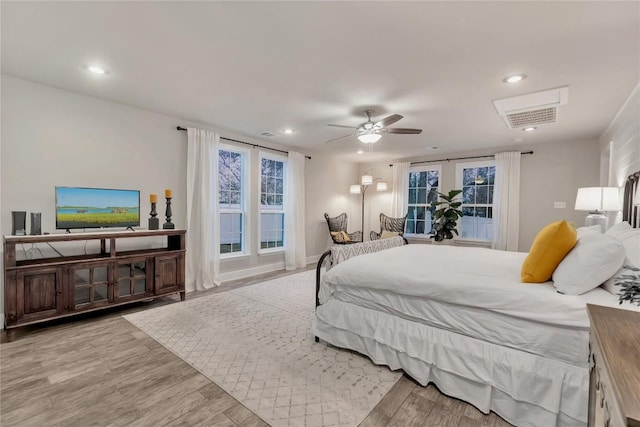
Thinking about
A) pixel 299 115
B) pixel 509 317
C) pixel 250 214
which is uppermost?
pixel 299 115

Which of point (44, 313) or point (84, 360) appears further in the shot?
point (44, 313)

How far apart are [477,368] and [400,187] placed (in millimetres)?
5532

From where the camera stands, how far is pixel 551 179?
5.29 meters

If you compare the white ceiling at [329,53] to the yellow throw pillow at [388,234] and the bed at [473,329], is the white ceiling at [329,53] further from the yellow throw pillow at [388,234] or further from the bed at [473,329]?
the yellow throw pillow at [388,234]

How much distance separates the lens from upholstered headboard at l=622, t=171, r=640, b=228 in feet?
8.48

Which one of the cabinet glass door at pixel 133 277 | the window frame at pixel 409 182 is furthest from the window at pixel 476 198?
the cabinet glass door at pixel 133 277

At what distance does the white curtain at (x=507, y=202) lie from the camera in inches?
218

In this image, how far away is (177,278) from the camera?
378 cm

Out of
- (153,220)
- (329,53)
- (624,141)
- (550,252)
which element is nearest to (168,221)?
(153,220)

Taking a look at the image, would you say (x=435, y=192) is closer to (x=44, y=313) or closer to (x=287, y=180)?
(x=287, y=180)

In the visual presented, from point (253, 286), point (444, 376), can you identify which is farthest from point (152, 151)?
point (444, 376)

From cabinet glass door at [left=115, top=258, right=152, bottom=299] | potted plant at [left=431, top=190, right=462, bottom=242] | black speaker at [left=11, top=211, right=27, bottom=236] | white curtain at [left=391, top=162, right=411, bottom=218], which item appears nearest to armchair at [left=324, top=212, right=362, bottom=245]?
white curtain at [left=391, top=162, right=411, bottom=218]

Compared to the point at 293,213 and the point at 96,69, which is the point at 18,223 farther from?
the point at 293,213

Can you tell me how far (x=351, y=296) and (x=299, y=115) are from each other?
2.58 m
